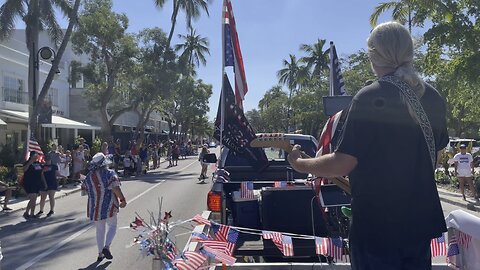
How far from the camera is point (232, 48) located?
22.3 ft

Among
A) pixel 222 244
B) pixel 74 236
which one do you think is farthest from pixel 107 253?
pixel 222 244

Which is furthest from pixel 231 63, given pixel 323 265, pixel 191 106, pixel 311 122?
pixel 191 106

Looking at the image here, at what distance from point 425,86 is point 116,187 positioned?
6.00 m

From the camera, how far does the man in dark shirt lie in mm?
2211

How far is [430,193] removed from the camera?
7.45 feet

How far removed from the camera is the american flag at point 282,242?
15.5 feet

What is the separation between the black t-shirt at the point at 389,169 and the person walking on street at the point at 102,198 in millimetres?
6019

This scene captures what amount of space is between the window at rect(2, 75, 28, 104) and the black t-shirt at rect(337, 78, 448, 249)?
30877mm

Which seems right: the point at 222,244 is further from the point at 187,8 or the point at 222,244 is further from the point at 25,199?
the point at 187,8

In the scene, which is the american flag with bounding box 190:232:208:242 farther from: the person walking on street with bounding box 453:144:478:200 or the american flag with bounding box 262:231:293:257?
the person walking on street with bounding box 453:144:478:200

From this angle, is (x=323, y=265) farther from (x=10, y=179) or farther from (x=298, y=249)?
(x=10, y=179)

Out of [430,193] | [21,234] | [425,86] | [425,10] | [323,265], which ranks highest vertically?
[425,10]

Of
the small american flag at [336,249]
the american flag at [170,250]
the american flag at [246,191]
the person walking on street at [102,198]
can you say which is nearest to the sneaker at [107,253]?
the person walking on street at [102,198]

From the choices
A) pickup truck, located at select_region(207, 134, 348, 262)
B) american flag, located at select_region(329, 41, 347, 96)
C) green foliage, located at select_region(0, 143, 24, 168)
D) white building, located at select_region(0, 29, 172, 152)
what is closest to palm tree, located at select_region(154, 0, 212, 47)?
white building, located at select_region(0, 29, 172, 152)
